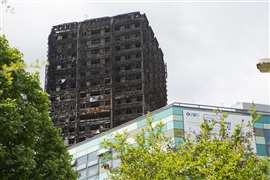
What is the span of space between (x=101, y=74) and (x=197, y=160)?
90454 mm

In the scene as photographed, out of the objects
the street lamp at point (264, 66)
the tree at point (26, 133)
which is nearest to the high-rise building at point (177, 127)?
the tree at point (26, 133)

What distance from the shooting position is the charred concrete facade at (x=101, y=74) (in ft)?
345

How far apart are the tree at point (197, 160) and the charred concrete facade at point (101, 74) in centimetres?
7968

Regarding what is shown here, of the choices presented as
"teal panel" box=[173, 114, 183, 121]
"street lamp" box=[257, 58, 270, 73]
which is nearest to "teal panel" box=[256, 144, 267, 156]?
"teal panel" box=[173, 114, 183, 121]

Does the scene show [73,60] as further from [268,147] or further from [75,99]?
[268,147]

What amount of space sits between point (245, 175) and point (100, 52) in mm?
94345

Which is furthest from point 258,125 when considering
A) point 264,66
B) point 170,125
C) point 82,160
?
point 264,66

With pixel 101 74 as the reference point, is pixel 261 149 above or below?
below

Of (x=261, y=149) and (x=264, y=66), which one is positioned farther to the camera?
(x=261, y=149)

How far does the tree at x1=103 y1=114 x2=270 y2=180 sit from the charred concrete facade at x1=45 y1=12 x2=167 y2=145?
261 feet

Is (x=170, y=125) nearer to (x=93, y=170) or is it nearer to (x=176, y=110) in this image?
(x=176, y=110)

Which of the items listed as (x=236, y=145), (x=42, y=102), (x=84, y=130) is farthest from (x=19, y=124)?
(x=84, y=130)

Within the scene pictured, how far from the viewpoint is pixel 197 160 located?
20391mm

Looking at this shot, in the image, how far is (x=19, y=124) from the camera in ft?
67.0
